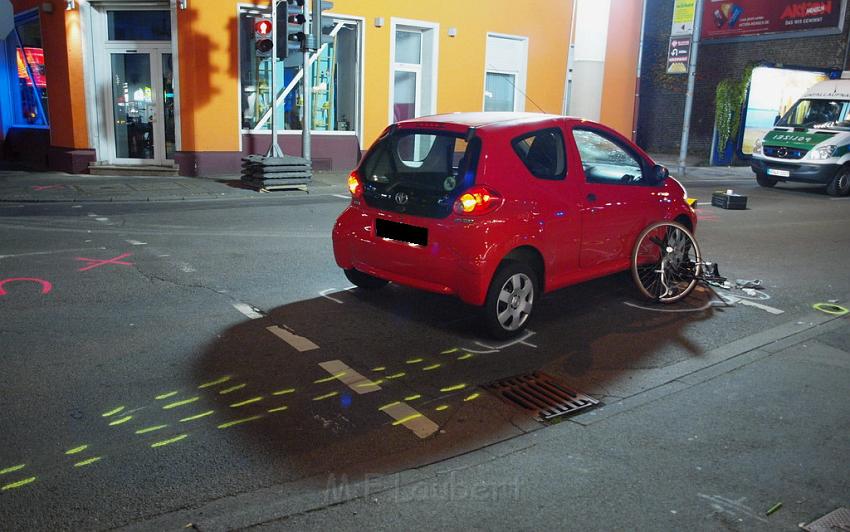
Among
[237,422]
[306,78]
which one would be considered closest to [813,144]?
[306,78]

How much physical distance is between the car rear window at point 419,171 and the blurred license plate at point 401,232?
124 millimetres

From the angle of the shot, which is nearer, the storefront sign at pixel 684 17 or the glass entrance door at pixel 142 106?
the glass entrance door at pixel 142 106

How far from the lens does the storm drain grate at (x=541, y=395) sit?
14.9 ft

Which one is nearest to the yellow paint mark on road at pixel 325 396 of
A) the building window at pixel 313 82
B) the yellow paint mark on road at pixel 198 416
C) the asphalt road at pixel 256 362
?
the asphalt road at pixel 256 362

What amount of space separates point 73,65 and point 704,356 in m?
15.7

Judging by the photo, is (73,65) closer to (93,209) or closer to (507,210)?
(93,209)

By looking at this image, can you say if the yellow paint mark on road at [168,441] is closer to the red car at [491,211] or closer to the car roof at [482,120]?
the red car at [491,211]

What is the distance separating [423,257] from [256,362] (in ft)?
5.01

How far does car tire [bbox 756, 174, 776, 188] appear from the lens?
1888cm

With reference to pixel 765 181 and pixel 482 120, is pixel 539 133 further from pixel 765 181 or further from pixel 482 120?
pixel 765 181

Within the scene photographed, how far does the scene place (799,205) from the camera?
1551 centimetres

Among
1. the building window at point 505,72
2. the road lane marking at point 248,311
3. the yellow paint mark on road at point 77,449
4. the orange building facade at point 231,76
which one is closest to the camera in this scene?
the yellow paint mark on road at point 77,449

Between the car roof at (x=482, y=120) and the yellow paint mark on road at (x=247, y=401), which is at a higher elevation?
the car roof at (x=482, y=120)

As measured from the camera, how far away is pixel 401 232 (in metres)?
5.83
